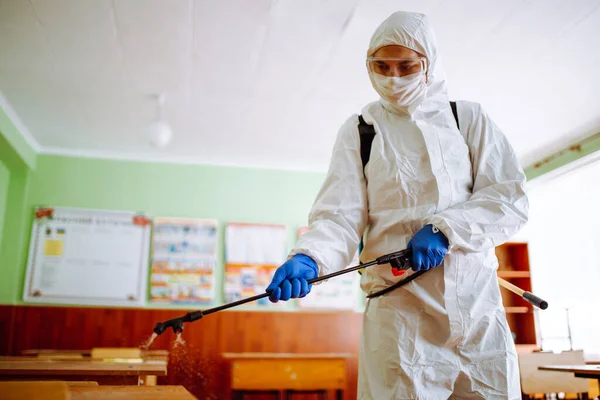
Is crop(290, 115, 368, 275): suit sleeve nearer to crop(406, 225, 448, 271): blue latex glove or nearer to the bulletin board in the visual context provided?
crop(406, 225, 448, 271): blue latex glove

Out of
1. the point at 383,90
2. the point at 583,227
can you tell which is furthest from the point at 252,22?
the point at 583,227

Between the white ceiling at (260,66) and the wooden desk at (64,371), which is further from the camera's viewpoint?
the white ceiling at (260,66)

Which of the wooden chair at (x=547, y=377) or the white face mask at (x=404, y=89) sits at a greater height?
the white face mask at (x=404, y=89)

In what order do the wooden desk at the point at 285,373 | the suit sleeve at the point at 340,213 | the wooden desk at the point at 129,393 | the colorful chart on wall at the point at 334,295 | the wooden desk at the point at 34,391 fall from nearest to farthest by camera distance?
the wooden desk at the point at 34,391 → the wooden desk at the point at 129,393 → the suit sleeve at the point at 340,213 → the wooden desk at the point at 285,373 → the colorful chart on wall at the point at 334,295

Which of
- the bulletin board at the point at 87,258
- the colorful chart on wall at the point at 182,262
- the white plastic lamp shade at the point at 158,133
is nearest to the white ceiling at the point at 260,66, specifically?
the white plastic lamp shade at the point at 158,133

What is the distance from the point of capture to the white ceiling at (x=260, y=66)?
10.0 feet

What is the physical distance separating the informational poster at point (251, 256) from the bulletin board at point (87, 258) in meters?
0.85

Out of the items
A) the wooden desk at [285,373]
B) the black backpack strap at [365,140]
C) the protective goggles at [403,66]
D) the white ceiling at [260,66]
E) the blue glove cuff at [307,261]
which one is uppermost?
the white ceiling at [260,66]

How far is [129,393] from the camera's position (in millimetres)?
→ 1121

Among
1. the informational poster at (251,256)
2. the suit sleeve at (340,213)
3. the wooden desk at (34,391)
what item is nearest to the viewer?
the wooden desk at (34,391)

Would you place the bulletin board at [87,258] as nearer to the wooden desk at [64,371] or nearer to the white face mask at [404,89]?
the wooden desk at [64,371]

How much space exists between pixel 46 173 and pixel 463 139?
16.3ft

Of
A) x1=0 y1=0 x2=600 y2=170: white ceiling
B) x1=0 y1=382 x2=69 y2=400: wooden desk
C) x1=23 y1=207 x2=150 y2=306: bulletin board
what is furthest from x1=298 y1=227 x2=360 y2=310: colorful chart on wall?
x1=0 y1=382 x2=69 y2=400: wooden desk

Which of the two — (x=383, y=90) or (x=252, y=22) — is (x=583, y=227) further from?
(x=383, y=90)
